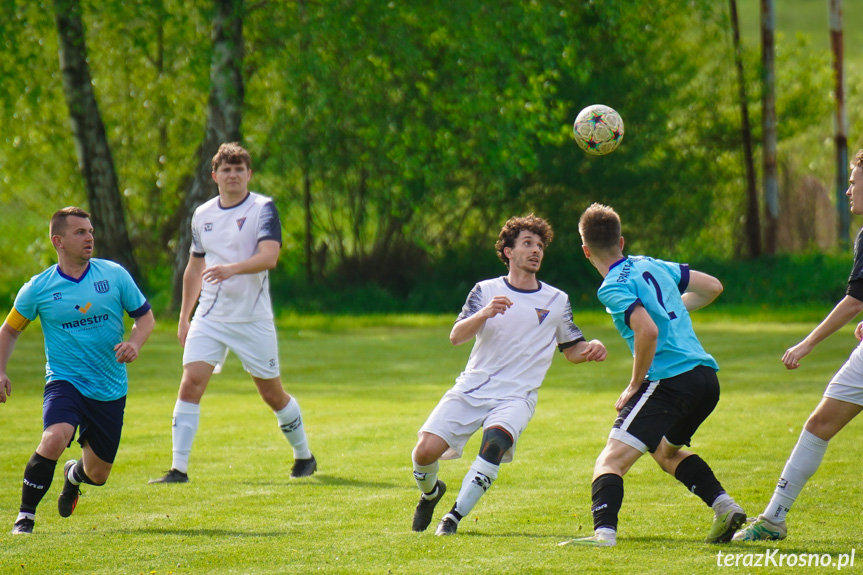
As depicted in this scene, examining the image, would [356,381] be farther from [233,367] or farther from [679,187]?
[679,187]

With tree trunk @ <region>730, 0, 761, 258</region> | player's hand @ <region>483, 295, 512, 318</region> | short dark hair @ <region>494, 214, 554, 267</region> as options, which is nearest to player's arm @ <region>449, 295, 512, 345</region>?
player's hand @ <region>483, 295, 512, 318</region>

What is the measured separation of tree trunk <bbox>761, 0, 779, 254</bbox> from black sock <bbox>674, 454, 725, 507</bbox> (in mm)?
19949

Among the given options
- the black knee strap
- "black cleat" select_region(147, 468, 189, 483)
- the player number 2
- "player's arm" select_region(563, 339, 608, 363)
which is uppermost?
the player number 2

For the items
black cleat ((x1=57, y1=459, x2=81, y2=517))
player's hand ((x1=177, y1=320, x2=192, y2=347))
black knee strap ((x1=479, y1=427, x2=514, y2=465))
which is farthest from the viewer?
player's hand ((x1=177, y1=320, x2=192, y2=347))

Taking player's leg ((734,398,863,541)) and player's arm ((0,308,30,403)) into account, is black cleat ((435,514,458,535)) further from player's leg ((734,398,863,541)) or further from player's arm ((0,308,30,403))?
player's arm ((0,308,30,403))

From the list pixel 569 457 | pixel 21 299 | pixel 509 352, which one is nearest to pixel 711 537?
pixel 509 352

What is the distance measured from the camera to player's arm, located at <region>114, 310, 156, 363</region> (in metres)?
6.07

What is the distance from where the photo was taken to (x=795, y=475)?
5520 mm

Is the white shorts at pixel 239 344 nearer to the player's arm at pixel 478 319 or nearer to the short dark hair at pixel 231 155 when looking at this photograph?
the short dark hair at pixel 231 155

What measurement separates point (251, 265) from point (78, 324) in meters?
1.38

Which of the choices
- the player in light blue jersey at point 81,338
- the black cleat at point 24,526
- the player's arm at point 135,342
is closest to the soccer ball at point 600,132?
the player's arm at point 135,342

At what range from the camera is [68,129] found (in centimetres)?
2277

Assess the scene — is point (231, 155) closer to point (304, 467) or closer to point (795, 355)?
point (304, 467)

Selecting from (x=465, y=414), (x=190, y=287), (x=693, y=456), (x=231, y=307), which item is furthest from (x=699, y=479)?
(x=190, y=287)
